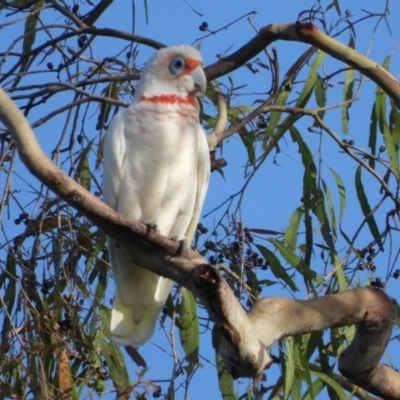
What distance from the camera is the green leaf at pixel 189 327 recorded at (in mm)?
2353

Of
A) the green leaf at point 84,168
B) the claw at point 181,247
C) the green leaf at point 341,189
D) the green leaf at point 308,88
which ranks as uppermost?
the green leaf at point 308,88

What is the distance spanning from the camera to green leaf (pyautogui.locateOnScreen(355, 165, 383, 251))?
7.88ft

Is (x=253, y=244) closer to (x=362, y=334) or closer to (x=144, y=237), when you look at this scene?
(x=362, y=334)

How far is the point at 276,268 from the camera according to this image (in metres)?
2.48

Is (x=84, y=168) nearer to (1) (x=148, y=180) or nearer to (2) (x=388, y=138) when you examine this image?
(1) (x=148, y=180)

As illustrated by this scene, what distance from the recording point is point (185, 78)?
2686 millimetres

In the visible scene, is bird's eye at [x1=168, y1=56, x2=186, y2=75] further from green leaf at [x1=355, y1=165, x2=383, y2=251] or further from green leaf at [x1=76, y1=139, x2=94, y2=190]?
green leaf at [x1=355, y1=165, x2=383, y2=251]

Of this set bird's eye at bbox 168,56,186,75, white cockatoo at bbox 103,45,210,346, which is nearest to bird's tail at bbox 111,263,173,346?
white cockatoo at bbox 103,45,210,346

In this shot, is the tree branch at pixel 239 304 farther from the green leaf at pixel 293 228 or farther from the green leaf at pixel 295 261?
the green leaf at pixel 293 228

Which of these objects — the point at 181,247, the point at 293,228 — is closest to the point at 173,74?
the point at 293,228

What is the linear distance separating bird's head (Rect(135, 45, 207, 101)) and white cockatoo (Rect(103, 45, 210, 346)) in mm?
40

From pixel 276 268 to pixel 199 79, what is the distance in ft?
1.97

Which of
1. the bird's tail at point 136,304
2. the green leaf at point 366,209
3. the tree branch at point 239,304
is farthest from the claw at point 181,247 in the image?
the green leaf at point 366,209

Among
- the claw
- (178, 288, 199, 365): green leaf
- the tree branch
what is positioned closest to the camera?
the tree branch
